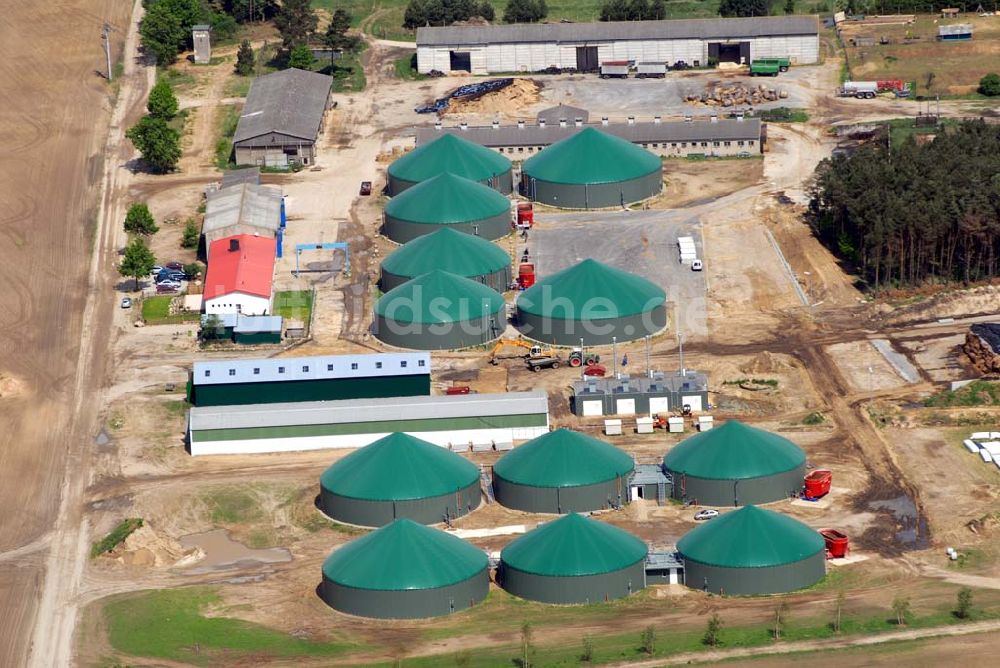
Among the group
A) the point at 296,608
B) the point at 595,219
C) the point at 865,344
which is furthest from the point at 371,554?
the point at 595,219

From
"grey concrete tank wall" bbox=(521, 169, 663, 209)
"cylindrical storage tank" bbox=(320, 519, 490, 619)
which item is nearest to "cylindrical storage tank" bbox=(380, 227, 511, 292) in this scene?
"grey concrete tank wall" bbox=(521, 169, 663, 209)

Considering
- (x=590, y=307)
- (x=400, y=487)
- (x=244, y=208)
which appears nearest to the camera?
(x=400, y=487)

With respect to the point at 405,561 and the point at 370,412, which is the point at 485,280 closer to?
the point at 370,412

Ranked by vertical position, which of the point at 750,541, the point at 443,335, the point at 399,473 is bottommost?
the point at 750,541

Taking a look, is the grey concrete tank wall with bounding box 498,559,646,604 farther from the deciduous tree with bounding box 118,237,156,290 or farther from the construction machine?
the deciduous tree with bounding box 118,237,156,290

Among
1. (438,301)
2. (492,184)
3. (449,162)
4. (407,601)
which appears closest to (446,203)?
(492,184)

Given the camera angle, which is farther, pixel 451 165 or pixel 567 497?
pixel 451 165

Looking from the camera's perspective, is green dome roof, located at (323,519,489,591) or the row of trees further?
the row of trees

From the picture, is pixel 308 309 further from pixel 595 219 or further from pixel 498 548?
pixel 498 548
